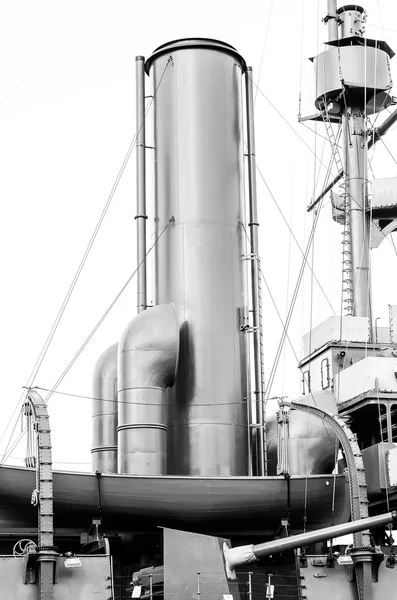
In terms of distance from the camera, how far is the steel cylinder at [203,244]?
23.3 metres

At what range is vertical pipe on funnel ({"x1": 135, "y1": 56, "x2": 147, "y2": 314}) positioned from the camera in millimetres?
25219

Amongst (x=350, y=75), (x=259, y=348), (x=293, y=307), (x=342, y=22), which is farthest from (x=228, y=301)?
(x=342, y=22)

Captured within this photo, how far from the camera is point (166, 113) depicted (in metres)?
25.7

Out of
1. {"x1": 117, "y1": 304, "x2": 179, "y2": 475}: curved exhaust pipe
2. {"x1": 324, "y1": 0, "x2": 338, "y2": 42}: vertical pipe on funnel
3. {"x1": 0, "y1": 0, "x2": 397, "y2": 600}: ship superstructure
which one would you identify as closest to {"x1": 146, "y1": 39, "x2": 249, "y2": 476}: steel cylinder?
{"x1": 0, "y1": 0, "x2": 397, "y2": 600}: ship superstructure

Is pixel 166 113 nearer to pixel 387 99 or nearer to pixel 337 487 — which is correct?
pixel 387 99

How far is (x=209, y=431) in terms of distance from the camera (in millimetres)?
23203

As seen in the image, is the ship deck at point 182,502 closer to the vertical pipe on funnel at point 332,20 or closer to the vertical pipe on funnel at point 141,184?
the vertical pipe on funnel at point 141,184

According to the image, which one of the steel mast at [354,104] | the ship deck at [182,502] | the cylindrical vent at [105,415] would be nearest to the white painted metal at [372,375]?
the ship deck at [182,502]

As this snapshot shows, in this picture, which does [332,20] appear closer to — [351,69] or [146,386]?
[351,69]

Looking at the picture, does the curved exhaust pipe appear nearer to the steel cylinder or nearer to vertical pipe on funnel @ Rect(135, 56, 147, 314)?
the steel cylinder

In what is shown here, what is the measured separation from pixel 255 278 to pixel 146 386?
4.54 m

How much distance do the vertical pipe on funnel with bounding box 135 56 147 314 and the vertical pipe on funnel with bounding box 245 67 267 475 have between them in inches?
109

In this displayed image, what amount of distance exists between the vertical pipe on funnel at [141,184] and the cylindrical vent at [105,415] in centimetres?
166

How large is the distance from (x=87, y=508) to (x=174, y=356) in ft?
14.1
